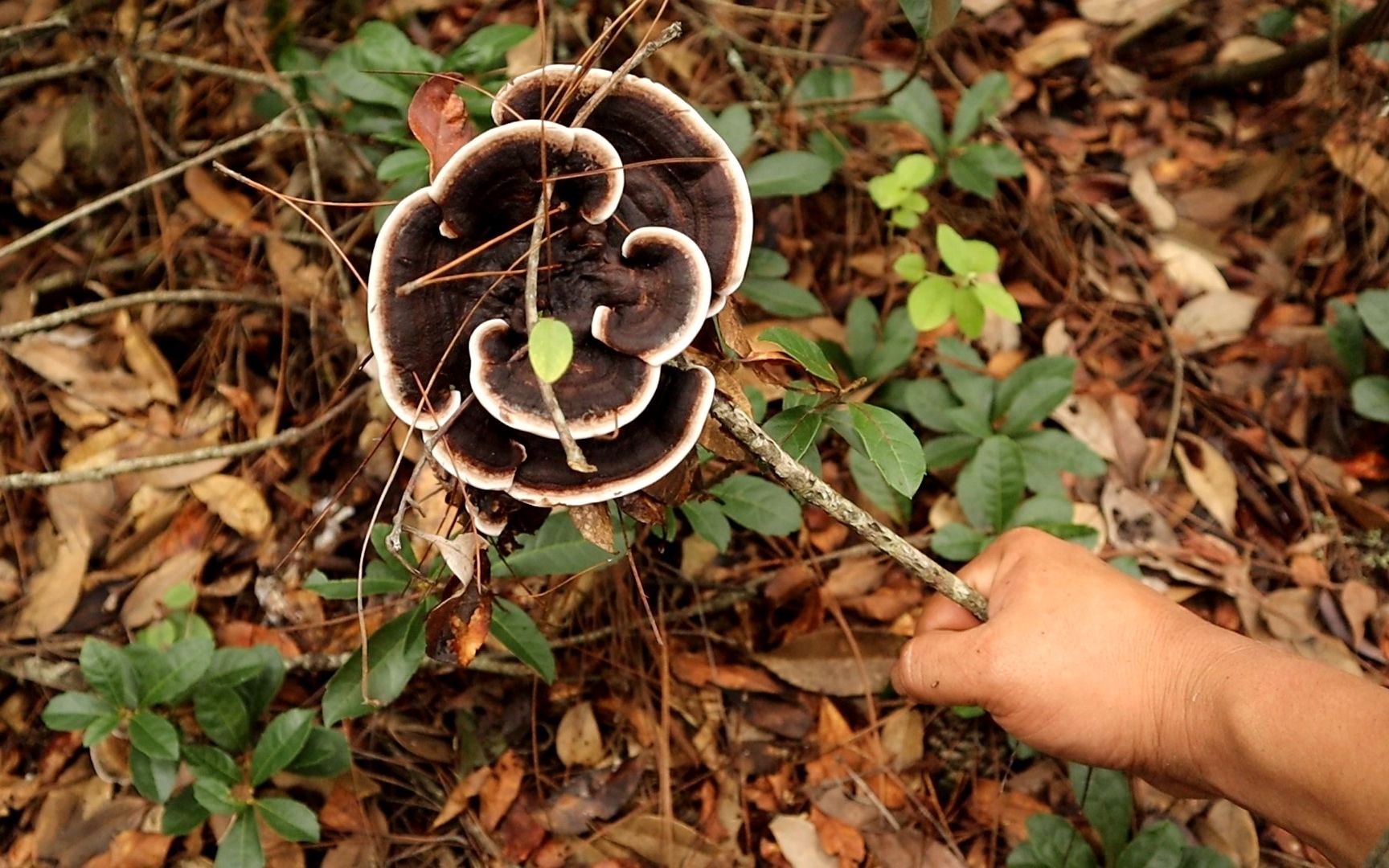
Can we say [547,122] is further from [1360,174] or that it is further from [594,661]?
[1360,174]

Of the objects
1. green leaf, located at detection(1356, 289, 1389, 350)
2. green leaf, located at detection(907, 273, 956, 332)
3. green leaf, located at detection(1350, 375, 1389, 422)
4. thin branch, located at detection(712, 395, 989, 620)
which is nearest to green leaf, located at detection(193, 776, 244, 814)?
thin branch, located at detection(712, 395, 989, 620)

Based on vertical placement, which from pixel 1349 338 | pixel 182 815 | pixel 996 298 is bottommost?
pixel 182 815

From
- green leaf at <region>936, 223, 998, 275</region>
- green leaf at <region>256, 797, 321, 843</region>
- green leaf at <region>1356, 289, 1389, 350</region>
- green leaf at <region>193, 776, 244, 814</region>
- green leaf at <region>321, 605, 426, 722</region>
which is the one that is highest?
green leaf at <region>936, 223, 998, 275</region>

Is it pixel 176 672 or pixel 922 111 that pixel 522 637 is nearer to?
pixel 176 672

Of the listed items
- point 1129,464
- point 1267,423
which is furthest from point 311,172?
point 1267,423

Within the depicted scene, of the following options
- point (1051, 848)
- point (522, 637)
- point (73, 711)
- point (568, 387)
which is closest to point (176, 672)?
point (73, 711)

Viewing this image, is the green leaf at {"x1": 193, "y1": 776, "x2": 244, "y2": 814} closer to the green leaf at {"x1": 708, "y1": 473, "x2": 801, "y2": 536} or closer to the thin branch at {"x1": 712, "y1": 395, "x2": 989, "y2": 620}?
the green leaf at {"x1": 708, "y1": 473, "x2": 801, "y2": 536}

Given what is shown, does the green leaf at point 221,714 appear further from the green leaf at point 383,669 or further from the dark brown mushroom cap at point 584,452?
the dark brown mushroom cap at point 584,452
